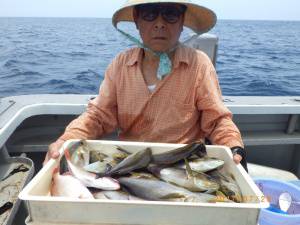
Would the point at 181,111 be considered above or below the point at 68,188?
above

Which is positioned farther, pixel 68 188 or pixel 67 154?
pixel 67 154

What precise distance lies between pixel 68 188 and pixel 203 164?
673 millimetres

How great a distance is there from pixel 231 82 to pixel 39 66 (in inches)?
221

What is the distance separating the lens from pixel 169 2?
2082 mm

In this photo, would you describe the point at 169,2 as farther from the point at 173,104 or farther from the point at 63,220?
the point at 63,220

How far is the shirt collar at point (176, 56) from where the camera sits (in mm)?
2318

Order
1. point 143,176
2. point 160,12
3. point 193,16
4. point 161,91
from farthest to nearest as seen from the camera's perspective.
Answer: point 193,16 < point 161,91 < point 160,12 < point 143,176

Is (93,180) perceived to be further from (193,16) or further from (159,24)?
(193,16)

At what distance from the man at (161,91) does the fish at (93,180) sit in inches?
21.8

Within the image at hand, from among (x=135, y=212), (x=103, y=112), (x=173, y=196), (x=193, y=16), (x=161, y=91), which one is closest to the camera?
(x=135, y=212)

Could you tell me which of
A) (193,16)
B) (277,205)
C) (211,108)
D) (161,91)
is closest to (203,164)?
(211,108)

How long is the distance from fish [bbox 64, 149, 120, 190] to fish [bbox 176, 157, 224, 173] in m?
0.36

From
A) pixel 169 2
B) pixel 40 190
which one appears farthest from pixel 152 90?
pixel 40 190

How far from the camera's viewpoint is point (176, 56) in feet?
7.68
